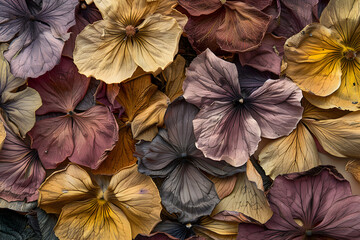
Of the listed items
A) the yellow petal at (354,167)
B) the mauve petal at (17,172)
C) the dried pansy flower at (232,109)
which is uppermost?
the dried pansy flower at (232,109)

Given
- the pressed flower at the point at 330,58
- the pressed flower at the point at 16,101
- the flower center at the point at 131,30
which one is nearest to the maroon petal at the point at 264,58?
the pressed flower at the point at 330,58

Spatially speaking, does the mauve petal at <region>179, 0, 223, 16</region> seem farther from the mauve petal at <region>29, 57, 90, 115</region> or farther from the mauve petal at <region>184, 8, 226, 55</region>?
the mauve petal at <region>29, 57, 90, 115</region>

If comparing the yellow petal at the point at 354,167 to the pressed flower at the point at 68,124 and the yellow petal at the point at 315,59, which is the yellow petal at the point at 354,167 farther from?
the pressed flower at the point at 68,124

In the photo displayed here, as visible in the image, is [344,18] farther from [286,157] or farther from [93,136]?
[93,136]

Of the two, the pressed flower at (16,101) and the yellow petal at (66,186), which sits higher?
the pressed flower at (16,101)

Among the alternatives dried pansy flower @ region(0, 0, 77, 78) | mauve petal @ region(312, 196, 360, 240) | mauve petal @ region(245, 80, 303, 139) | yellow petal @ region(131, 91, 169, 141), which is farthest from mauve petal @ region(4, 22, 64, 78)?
mauve petal @ region(312, 196, 360, 240)

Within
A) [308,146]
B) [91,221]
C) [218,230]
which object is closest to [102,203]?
[91,221]
